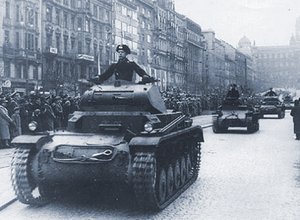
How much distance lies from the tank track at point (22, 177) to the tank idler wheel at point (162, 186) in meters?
2.03

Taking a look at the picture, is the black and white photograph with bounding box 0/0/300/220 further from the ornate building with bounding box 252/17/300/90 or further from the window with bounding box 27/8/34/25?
the ornate building with bounding box 252/17/300/90

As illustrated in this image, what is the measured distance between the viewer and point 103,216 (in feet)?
23.8

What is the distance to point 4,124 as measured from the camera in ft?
49.0

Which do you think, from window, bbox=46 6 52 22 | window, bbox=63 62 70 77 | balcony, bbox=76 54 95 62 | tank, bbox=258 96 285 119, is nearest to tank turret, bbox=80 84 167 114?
tank, bbox=258 96 285 119

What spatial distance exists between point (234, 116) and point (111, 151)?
15066 millimetres

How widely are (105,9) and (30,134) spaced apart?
49931mm

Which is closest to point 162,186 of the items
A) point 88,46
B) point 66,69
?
point 66,69

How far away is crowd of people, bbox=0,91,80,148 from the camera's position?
15031 millimetres

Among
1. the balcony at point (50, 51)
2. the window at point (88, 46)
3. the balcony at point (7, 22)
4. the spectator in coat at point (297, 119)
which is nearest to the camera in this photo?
Result: the spectator in coat at point (297, 119)

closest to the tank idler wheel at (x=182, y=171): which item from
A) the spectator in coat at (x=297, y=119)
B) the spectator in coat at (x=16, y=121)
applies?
the spectator in coat at (x=16, y=121)

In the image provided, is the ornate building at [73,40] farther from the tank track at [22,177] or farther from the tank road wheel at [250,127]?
the tank track at [22,177]

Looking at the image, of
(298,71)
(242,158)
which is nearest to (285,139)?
(242,158)

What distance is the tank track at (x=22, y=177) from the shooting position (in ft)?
25.1

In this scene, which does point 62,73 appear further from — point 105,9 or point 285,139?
point 285,139
